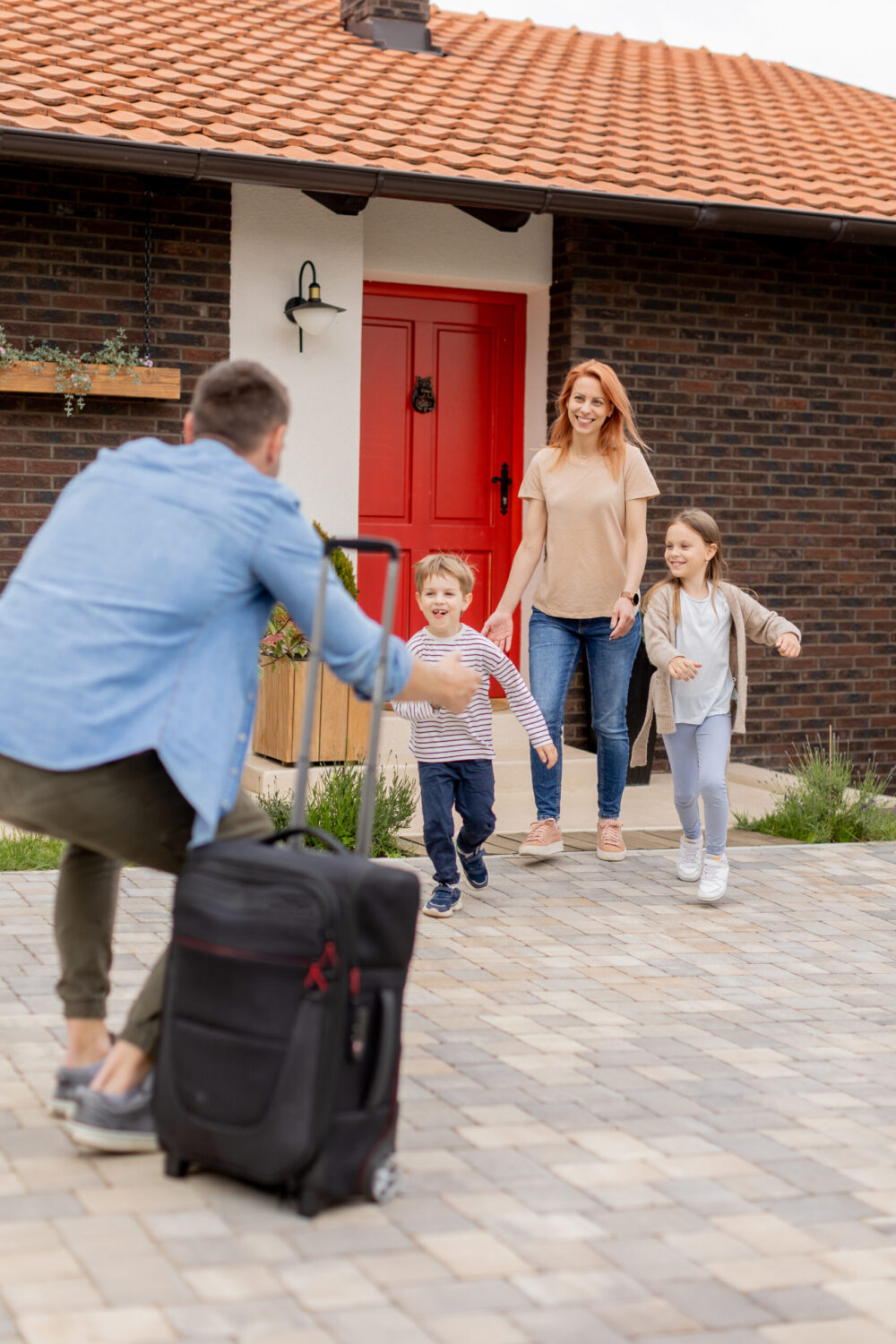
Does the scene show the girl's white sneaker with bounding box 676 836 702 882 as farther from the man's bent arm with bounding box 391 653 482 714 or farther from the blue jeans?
the man's bent arm with bounding box 391 653 482 714

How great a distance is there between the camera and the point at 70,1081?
3600 mm

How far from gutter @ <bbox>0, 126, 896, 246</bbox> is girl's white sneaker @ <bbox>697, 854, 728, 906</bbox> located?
4121 mm

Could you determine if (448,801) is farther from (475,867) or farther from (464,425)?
(464,425)

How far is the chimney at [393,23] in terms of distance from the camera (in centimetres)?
1072

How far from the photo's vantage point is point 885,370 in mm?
10422

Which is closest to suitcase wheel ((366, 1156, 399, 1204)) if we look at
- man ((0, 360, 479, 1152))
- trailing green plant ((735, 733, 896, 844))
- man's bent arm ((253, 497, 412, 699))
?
man ((0, 360, 479, 1152))

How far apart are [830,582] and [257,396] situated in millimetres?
7604

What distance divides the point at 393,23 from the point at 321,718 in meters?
5.28

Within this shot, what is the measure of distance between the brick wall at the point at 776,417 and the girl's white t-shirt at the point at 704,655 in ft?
10.5

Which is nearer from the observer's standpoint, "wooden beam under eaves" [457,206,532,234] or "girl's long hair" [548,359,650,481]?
"girl's long hair" [548,359,650,481]

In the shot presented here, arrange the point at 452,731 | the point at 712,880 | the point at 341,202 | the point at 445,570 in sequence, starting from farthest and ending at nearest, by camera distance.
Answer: the point at 341,202 < the point at 712,880 < the point at 452,731 < the point at 445,570

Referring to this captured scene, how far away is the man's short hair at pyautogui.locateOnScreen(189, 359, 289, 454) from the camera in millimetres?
3297

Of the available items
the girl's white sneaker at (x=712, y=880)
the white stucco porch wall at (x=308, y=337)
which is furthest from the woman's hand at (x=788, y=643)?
the white stucco porch wall at (x=308, y=337)

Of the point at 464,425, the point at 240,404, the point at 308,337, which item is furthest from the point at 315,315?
the point at 240,404
